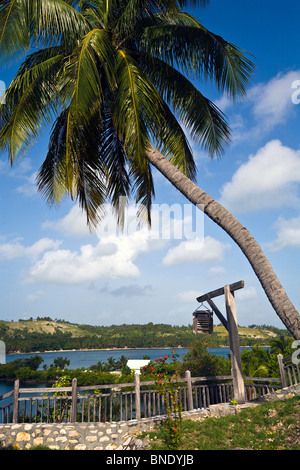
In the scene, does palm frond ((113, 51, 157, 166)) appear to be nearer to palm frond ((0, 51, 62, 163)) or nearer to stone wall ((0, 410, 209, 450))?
palm frond ((0, 51, 62, 163))

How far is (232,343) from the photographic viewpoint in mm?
9125

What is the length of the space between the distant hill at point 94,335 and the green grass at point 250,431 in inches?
3218

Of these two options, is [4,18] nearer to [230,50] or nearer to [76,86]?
[76,86]

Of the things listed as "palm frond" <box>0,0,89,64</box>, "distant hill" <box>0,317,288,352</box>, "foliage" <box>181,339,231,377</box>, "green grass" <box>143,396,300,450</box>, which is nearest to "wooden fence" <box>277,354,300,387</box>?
"green grass" <box>143,396,300,450</box>

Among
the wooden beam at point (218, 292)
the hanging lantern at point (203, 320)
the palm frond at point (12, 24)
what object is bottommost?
the hanging lantern at point (203, 320)

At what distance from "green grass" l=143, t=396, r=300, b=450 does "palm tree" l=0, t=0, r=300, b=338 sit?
97.9 inches

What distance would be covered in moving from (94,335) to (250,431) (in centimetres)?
12824

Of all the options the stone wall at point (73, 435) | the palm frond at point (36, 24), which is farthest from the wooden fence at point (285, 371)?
the palm frond at point (36, 24)

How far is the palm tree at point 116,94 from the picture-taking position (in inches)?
274

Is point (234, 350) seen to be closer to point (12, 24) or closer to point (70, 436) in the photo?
point (70, 436)

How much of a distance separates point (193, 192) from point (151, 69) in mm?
4070

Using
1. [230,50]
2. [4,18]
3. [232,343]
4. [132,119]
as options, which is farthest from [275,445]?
[4,18]

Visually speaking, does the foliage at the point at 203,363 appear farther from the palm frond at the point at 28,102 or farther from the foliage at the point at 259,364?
the palm frond at the point at 28,102

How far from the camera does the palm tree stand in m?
6.96
